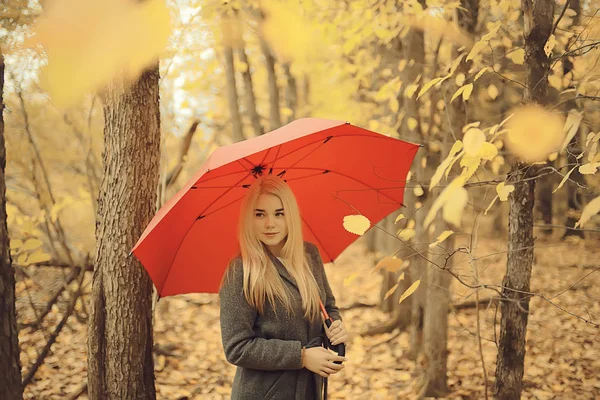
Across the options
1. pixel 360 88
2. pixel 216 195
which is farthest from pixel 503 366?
pixel 360 88

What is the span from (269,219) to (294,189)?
52 cm

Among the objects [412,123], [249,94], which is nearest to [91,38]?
[412,123]

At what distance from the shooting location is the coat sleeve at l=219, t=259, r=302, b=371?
74.4 inches

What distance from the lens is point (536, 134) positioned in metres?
1.96

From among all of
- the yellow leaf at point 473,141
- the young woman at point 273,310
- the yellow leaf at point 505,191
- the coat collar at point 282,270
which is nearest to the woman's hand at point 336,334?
the young woman at point 273,310

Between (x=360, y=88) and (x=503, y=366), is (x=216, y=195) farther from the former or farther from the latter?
(x=360, y=88)

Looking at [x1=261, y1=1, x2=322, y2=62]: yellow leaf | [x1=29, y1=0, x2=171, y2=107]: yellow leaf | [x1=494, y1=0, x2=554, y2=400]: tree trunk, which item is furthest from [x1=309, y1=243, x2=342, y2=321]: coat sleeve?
[x1=261, y1=1, x2=322, y2=62]: yellow leaf

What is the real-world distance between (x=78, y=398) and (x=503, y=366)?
3.46 metres

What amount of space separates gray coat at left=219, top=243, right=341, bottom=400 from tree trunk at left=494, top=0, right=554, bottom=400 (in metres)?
0.98

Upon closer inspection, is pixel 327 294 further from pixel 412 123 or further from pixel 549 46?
pixel 412 123

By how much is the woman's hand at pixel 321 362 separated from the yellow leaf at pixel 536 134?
1.24 metres

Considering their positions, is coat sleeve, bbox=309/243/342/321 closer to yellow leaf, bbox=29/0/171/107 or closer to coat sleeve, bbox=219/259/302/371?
coat sleeve, bbox=219/259/302/371

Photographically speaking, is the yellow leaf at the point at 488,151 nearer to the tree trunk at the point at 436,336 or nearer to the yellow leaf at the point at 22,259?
the tree trunk at the point at 436,336

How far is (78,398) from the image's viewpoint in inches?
151
